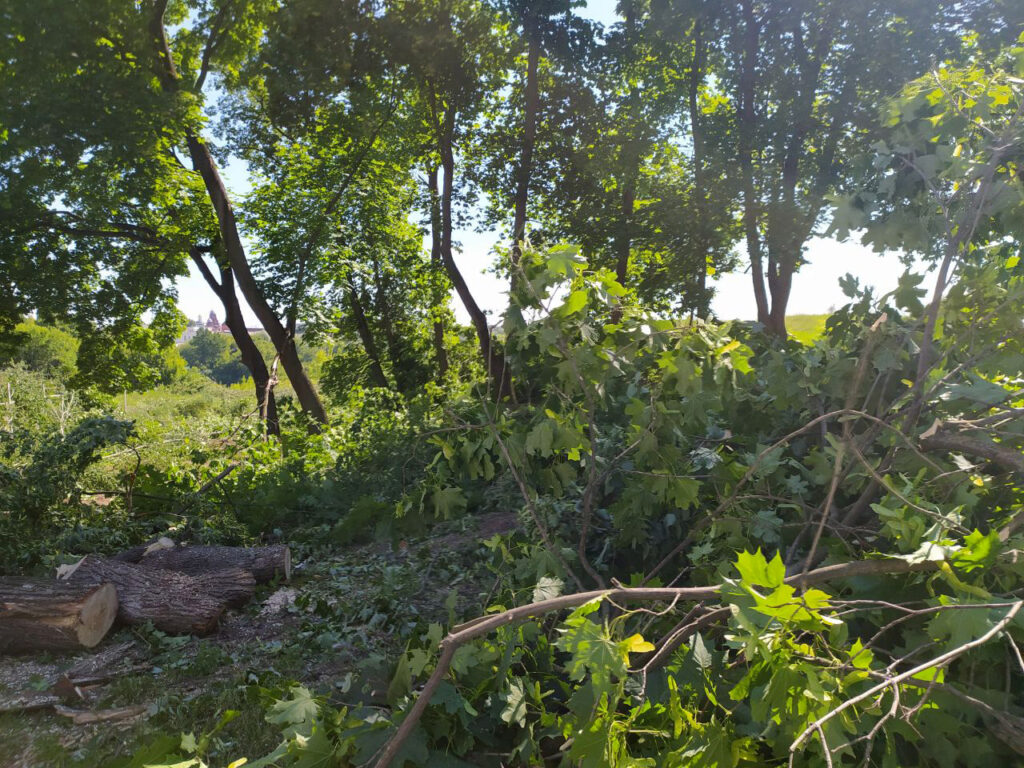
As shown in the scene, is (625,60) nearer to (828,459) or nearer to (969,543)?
(828,459)

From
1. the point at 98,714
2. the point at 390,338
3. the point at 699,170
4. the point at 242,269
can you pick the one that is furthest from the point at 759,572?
the point at 390,338

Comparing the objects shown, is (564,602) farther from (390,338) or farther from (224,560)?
(390,338)

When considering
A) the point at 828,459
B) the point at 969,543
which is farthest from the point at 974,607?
the point at 828,459

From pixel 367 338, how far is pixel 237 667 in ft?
42.1

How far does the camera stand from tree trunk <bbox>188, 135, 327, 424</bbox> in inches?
504

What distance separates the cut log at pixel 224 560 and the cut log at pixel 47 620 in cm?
94

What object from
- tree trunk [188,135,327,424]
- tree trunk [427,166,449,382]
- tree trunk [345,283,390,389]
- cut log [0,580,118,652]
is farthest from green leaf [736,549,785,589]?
tree trunk [345,283,390,389]

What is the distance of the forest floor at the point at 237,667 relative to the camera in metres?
3.32

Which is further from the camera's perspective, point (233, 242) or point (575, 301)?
point (233, 242)

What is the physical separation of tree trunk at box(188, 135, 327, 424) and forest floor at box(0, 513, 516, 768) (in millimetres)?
7911

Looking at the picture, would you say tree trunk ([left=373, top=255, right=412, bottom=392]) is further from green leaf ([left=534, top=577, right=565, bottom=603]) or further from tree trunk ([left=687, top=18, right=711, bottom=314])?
green leaf ([left=534, top=577, right=565, bottom=603])

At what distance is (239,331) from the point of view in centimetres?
1354

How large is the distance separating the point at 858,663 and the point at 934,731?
596 mm

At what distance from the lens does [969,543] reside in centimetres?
165
